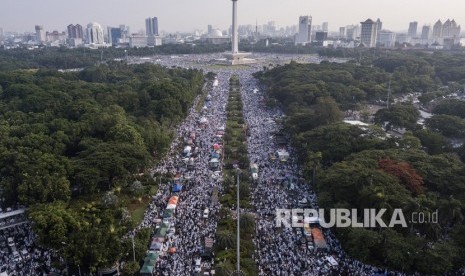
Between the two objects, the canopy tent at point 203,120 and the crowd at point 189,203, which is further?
the canopy tent at point 203,120

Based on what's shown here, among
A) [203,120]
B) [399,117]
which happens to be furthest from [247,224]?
[399,117]

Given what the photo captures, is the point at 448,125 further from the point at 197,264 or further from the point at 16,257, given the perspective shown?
the point at 16,257

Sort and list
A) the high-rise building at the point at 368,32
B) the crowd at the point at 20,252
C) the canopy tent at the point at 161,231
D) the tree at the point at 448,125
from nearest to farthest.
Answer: the crowd at the point at 20,252 → the canopy tent at the point at 161,231 → the tree at the point at 448,125 → the high-rise building at the point at 368,32

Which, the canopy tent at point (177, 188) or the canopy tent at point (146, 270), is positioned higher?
the canopy tent at point (177, 188)

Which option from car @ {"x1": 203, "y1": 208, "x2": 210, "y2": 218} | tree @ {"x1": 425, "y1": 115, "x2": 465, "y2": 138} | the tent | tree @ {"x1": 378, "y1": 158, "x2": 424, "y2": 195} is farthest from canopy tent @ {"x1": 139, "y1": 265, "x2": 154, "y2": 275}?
tree @ {"x1": 425, "y1": 115, "x2": 465, "y2": 138}

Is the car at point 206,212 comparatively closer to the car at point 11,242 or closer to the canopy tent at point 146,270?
the canopy tent at point 146,270

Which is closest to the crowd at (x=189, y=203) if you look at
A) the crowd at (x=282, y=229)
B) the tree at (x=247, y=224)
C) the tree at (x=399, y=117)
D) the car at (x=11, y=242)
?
the tree at (x=247, y=224)

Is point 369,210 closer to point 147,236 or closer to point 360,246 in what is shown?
point 360,246

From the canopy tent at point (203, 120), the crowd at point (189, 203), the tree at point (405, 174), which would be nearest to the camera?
the crowd at point (189, 203)

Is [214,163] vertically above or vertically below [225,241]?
above

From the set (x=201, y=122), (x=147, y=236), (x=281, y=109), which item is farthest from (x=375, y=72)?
(x=147, y=236)

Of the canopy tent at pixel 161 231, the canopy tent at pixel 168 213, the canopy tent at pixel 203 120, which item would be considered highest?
the canopy tent at pixel 203 120
